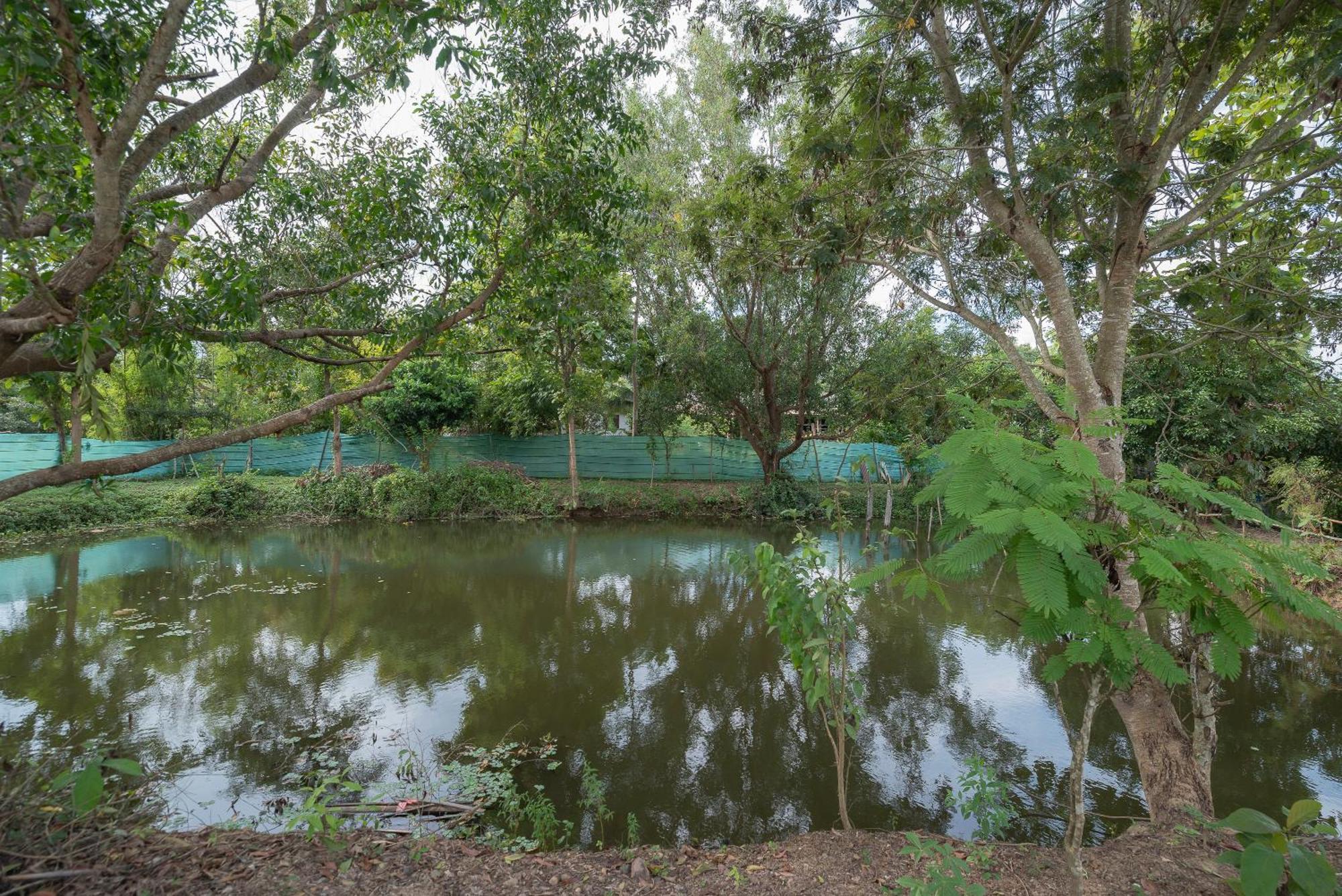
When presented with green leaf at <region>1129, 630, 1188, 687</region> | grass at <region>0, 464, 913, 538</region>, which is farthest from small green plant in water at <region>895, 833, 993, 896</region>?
grass at <region>0, 464, 913, 538</region>

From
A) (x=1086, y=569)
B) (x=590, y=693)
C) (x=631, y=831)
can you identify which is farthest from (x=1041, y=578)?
(x=590, y=693)

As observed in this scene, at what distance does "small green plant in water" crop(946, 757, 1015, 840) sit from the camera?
3.25 m

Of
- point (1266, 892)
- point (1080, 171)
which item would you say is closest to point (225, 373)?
point (1080, 171)

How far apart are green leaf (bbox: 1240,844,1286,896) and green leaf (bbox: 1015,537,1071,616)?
0.86m

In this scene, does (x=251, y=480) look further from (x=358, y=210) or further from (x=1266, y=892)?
(x=1266, y=892)

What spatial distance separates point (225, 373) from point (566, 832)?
17.3 meters

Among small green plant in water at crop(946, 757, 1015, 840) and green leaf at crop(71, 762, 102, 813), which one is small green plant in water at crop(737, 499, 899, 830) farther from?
green leaf at crop(71, 762, 102, 813)

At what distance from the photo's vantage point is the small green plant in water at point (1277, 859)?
5.88ft

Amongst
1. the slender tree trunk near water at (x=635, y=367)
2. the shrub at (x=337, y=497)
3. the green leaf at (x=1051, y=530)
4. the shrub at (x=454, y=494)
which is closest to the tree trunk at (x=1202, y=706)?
the green leaf at (x=1051, y=530)

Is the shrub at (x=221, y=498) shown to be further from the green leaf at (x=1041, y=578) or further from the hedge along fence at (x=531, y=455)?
the green leaf at (x=1041, y=578)

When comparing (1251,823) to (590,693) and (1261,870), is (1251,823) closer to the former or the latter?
(1261,870)

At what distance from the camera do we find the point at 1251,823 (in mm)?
1987

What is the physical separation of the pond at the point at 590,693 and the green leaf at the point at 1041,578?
2.05 metres

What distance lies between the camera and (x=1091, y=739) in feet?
15.7
